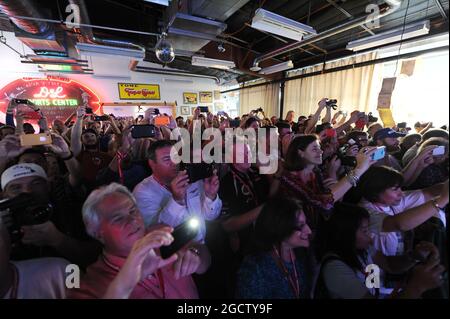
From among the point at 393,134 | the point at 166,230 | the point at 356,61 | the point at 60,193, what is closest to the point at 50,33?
the point at 60,193

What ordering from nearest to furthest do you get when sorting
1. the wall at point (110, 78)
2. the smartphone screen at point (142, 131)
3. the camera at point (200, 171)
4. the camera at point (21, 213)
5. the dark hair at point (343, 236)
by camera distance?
the camera at point (21, 213) < the dark hair at point (343, 236) < the camera at point (200, 171) < the smartphone screen at point (142, 131) < the wall at point (110, 78)

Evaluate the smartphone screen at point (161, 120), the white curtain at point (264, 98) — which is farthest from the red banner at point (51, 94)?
the smartphone screen at point (161, 120)

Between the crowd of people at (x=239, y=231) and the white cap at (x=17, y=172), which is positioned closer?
the crowd of people at (x=239, y=231)

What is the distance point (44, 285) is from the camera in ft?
1.98

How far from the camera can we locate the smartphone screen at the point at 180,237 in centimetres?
56

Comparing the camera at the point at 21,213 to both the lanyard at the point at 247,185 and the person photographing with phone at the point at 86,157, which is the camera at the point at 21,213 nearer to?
the lanyard at the point at 247,185

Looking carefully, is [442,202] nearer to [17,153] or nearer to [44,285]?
[44,285]

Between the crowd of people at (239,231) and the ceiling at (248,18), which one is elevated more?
the ceiling at (248,18)

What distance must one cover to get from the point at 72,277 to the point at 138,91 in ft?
26.8

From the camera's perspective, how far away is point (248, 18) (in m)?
3.23

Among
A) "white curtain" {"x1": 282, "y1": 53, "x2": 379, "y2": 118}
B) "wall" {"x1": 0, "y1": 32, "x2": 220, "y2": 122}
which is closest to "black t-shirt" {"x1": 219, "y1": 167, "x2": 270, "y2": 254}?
"white curtain" {"x1": 282, "y1": 53, "x2": 379, "y2": 118}

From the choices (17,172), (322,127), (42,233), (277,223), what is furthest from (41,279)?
(322,127)

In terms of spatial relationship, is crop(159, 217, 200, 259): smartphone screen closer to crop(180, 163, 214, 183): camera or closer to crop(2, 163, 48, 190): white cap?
crop(180, 163, 214, 183): camera

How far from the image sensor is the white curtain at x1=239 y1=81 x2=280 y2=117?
16.5 feet
